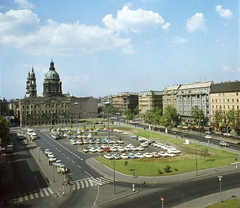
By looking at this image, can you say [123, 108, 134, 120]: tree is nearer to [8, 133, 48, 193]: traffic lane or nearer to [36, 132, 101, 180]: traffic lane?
[36, 132, 101, 180]: traffic lane

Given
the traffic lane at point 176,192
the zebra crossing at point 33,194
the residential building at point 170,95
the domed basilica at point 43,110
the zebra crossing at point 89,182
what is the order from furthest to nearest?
the domed basilica at point 43,110 < the residential building at point 170,95 < the zebra crossing at point 89,182 < the zebra crossing at point 33,194 < the traffic lane at point 176,192

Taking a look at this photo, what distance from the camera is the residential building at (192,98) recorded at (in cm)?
9831

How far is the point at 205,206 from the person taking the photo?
2905 centimetres

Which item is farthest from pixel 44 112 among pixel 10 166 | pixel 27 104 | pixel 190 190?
pixel 190 190

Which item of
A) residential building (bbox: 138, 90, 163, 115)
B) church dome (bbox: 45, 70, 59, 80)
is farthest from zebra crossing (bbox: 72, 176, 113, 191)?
church dome (bbox: 45, 70, 59, 80)

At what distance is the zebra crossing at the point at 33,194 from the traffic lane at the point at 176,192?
38.4 ft

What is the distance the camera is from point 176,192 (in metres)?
33.9

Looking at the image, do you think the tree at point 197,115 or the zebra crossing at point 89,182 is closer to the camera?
the zebra crossing at point 89,182

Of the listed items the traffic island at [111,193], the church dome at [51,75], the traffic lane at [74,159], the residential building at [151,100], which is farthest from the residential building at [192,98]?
the church dome at [51,75]

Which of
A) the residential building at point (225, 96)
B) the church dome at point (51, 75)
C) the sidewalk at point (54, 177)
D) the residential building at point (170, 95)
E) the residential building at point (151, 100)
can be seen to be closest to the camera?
the sidewalk at point (54, 177)

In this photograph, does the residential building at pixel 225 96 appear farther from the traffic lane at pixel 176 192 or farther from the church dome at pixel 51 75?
the church dome at pixel 51 75

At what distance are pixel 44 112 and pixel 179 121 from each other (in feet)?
283

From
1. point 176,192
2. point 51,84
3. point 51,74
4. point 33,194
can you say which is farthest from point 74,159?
point 51,74

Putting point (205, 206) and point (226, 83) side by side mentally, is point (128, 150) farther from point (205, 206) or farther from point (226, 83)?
point (226, 83)
